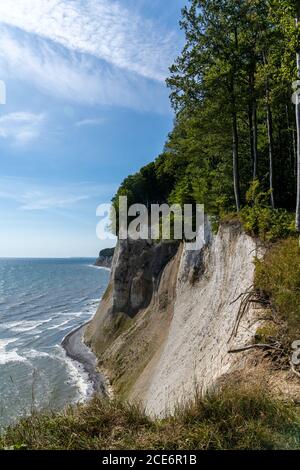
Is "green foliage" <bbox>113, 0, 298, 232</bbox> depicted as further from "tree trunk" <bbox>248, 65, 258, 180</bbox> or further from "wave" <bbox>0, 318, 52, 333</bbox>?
"wave" <bbox>0, 318, 52, 333</bbox>

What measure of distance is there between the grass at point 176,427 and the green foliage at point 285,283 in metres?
2.47

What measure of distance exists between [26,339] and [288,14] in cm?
4056

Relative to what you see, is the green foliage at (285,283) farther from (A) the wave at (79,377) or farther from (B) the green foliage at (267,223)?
(A) the wave at (79,377)

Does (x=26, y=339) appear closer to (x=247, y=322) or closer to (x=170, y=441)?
(x=247, y=322)

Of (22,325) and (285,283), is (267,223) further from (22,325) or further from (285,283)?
(22,325)

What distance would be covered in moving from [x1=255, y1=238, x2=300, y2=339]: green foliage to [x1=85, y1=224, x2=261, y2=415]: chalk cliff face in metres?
0.96

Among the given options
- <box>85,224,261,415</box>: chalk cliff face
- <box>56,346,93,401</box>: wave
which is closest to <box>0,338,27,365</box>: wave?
<box>56,346,93,401</box>: wave

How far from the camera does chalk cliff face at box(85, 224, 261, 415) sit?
39.5 feet

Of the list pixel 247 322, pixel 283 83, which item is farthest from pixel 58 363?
pixel 283 83

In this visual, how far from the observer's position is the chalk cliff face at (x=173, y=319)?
39.5ft

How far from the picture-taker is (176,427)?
220 inches
